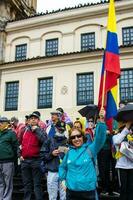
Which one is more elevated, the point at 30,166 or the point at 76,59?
the point at 76,59

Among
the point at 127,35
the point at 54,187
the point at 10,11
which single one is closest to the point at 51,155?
the point at 54,187

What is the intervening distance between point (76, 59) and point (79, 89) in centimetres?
193

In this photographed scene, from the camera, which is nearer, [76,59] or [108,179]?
[108,179]

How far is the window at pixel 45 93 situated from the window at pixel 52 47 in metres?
2.32

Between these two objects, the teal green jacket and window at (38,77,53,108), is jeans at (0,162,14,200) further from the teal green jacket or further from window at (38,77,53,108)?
window at (38,77,53,108)

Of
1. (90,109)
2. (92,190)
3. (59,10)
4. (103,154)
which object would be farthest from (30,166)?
(59,10)

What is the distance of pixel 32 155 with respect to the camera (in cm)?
796

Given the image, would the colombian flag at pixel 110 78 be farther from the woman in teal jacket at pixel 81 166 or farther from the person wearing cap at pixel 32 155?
the person wearing cap at pixel 32 155

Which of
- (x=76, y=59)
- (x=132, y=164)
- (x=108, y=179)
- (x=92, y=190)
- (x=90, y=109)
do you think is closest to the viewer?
(x=92, y=190)

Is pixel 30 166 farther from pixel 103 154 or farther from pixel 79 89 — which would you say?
pixel 79 89

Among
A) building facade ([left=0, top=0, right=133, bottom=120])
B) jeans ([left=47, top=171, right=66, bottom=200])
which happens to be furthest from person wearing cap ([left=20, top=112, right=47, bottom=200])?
building facade ([left=0, top=0, right=133, bottom=120])

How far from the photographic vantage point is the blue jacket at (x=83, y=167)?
4.96 metres

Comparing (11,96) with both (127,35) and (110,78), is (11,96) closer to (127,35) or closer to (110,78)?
(127,35)

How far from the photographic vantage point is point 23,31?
25516 mm
